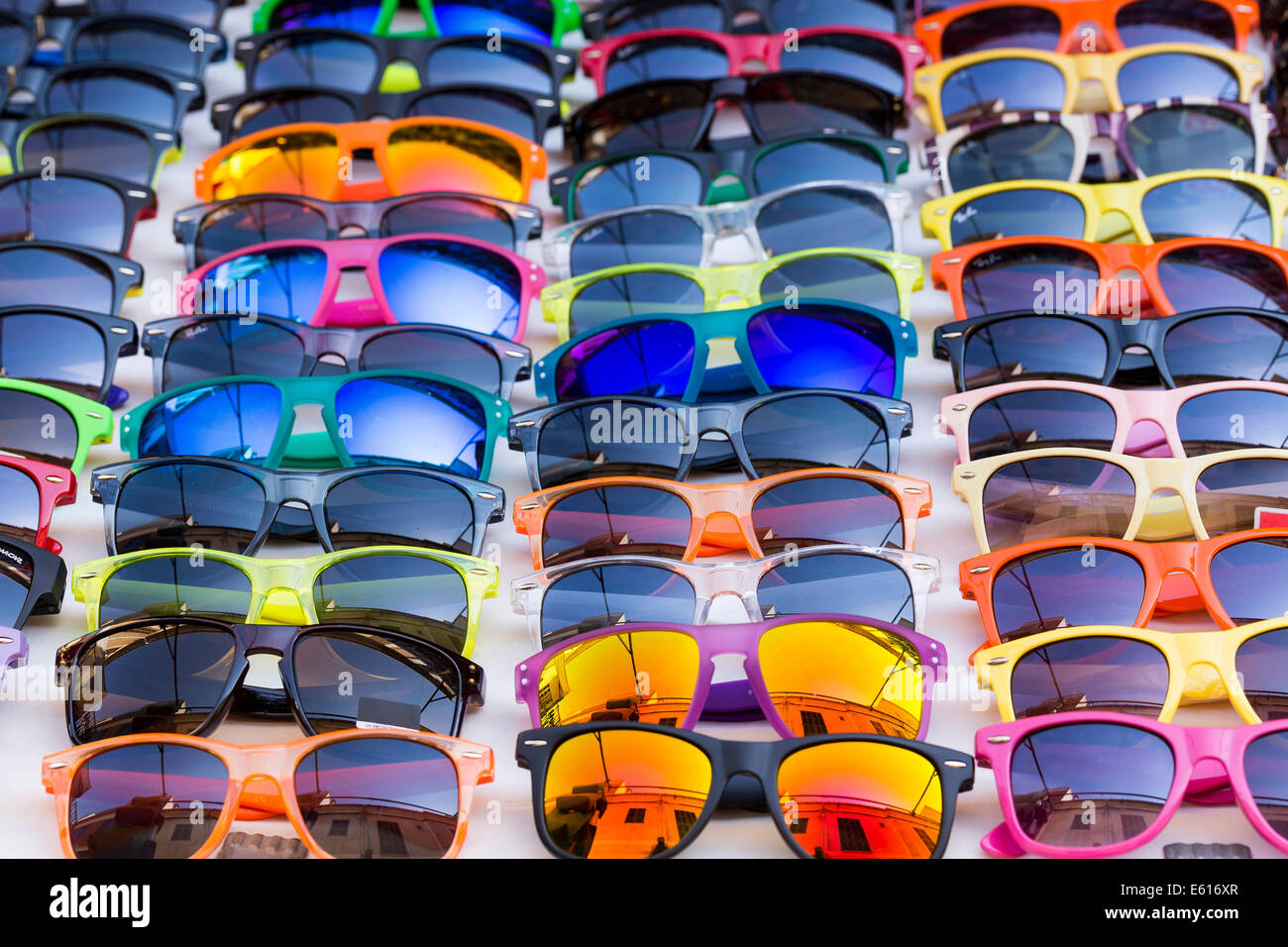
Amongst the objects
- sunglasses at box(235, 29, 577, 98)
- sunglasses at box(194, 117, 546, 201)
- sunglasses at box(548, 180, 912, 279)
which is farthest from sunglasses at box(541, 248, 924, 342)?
sunglasses at box(235, 29, 577, 98)

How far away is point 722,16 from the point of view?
8.46 feet

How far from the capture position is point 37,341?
2.02 metres

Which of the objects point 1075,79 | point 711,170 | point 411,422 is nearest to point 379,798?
point 411,422

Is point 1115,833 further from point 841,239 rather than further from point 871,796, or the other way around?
point 841,239

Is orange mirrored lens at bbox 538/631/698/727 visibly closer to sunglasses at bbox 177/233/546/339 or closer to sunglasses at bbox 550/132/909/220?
sunglasses at bbox 177/233/546/339

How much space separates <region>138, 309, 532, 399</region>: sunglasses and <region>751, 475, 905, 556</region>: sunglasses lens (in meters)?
0.39

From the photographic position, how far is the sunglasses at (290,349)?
200 cm

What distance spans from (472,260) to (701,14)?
0.72 m

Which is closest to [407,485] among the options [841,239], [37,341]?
[37,341]

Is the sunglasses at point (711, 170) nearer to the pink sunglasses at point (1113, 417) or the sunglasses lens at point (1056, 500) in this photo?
the pink sunglasses at point (1113, 417)

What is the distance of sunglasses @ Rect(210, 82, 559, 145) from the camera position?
2404 mm

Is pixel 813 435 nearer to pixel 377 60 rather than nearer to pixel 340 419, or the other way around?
pixel 340 419
